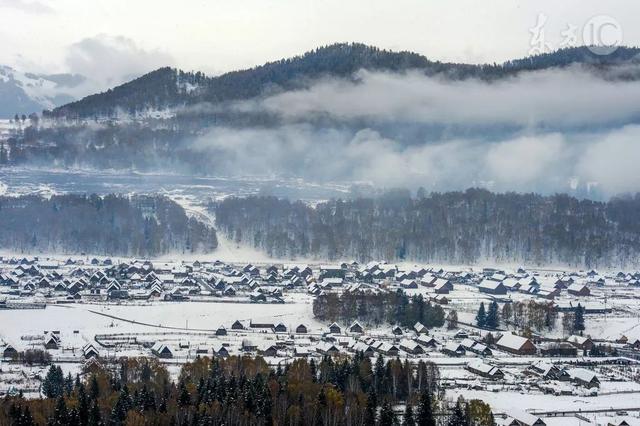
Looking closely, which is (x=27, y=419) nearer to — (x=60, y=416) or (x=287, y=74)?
(x=60, y=416)

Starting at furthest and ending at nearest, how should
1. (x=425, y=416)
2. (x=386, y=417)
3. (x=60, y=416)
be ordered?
(x=425, y=416) → (x=386, y=417) → (x=60, y=416)

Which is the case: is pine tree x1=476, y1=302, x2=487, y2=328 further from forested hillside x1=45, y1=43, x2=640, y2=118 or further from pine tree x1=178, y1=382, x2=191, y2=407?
forested hillside x1=45, y1=43, x2=640, y2=118

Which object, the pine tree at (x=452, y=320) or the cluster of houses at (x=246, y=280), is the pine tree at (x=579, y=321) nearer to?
the pine tree at (x=452, y=320)

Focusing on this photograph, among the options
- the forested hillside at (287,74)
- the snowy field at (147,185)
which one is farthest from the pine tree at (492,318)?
the forested hillside at (287,74)

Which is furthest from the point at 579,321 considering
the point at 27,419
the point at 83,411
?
the point at 27,419

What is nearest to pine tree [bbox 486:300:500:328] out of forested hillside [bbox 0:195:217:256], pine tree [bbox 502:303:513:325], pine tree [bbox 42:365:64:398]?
pine tree [bbox 502:303:513:325]
